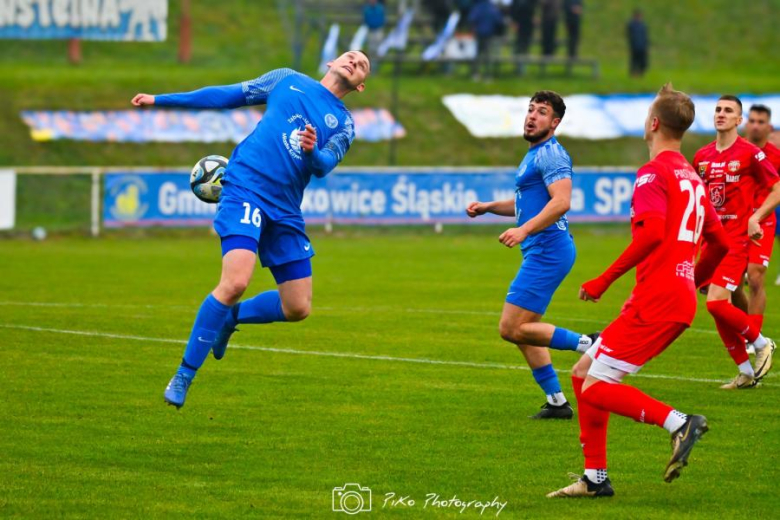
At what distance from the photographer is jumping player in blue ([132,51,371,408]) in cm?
855

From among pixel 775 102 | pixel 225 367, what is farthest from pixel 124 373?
pixel 775 102

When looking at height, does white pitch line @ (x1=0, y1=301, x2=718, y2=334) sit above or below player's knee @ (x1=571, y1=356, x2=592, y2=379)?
below

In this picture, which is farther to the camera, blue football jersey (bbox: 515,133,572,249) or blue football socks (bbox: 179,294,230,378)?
blue football jersey (bbox: 515,133,572,249)

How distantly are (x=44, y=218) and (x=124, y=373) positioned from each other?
57.0 feet

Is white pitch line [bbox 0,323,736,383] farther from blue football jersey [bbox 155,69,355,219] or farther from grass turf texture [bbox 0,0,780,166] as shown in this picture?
grass turf texture [bbox 0,0,780,166]

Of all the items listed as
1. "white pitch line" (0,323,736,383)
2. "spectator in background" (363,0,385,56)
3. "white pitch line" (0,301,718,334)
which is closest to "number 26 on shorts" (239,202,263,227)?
"white pitch line" (0,323,736,383)

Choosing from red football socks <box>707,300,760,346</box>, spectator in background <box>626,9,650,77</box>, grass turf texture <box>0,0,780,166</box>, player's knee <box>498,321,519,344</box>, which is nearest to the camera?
player's knee <box>498,321,519,344</box>

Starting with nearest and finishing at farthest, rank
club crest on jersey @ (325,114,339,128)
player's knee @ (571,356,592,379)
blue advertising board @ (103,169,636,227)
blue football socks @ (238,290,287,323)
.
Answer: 1. player's knee @ (571,356,592,379)
2. club crest on jersey @ (325,114,339,128)
3. blue football socks @ (238,290,287,323)
4. blue advertising board @ (103,169,636,227)

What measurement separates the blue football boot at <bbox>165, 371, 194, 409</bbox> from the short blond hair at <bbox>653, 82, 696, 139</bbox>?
350 centimetres

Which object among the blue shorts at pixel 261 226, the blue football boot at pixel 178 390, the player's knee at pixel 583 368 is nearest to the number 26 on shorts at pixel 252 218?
the blue shorts at pixel 261 226

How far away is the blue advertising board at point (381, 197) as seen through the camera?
89.3ft

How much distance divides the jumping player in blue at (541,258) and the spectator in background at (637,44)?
Result: 34.0 meters

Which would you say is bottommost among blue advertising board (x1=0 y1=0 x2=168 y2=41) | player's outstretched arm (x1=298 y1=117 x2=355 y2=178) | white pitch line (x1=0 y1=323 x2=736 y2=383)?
white pitch line (x1=0 y1=323 x2=736 y2=383)

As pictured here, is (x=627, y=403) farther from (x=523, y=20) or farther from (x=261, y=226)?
(x=523, y=20)
